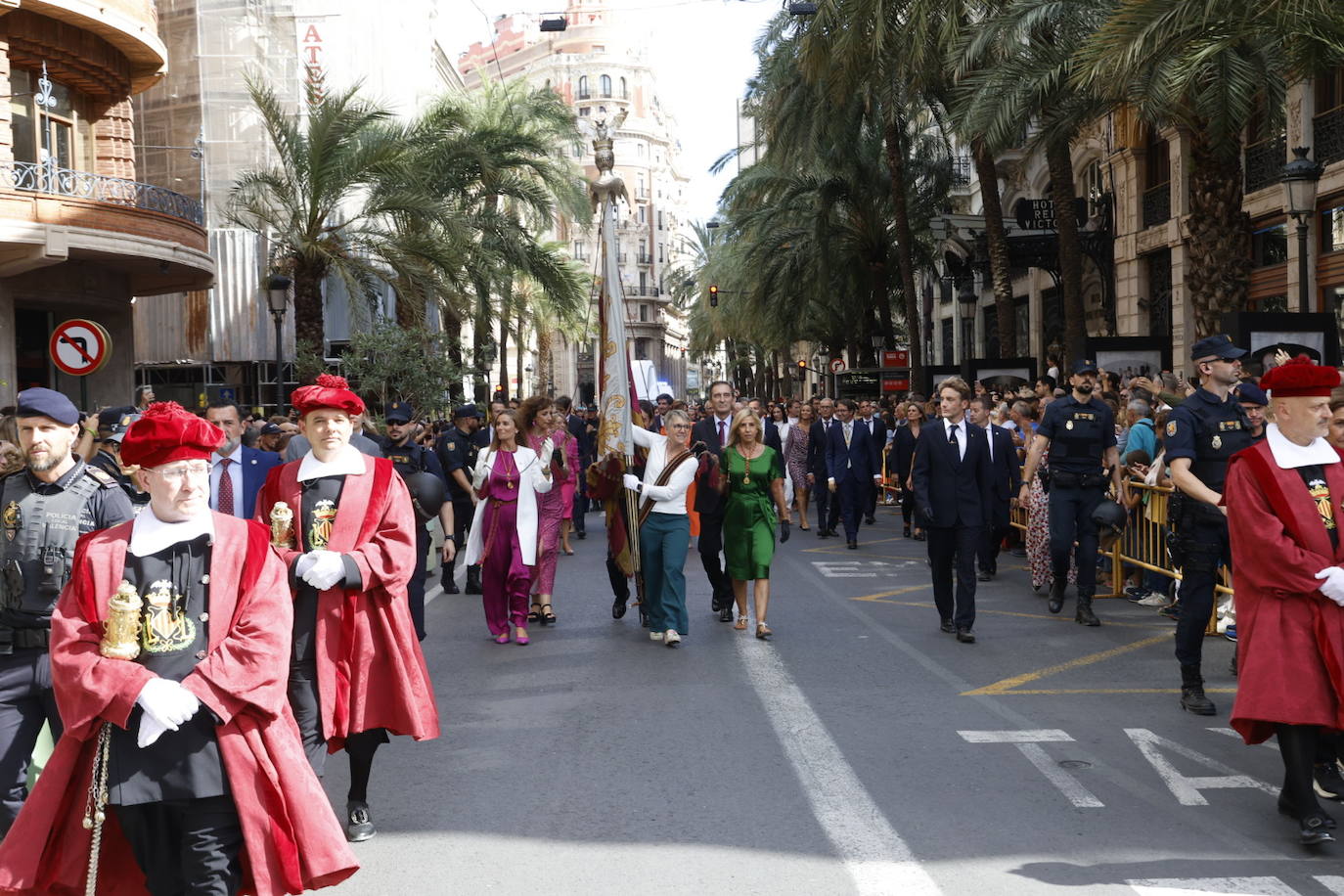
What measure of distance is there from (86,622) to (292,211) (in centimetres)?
1932

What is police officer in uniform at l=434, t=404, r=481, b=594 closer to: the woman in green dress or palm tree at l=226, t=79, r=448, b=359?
the woman in green dress

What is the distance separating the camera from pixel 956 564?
1000cm

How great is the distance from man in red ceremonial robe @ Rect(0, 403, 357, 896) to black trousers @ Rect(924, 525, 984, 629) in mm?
6704

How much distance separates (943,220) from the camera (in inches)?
1067

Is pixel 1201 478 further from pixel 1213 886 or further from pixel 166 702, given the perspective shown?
pixel 166 702

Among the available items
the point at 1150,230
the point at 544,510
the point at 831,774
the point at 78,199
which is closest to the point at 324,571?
the point at 831,774

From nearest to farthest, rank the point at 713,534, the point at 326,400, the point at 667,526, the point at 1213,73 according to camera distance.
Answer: the point at 326,400, the point at 667,526, the point at 713,534, the point at 1213,73

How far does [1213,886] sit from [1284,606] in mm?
1161

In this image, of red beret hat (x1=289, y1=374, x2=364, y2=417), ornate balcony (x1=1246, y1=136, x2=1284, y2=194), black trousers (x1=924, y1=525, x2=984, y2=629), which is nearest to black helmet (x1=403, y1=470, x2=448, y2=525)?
red beret hat (x1=289, y1=374, x2=364, y2=417)

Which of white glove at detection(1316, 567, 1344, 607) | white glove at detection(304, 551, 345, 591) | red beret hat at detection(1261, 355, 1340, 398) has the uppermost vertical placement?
red beret hat at detection(1261, 355, 1340, 398)

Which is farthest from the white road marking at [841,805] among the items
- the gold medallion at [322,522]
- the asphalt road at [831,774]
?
the gold medallion at [322,522]

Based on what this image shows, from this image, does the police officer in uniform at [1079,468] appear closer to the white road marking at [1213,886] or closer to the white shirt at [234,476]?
the white road marking at [1213,886]

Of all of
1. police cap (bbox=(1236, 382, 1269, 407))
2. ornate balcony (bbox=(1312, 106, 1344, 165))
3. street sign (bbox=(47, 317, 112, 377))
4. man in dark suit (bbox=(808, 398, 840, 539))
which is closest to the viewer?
police cap (bbox=(1236, 382, 1269, 407))

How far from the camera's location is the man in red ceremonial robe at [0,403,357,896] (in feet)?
11.2
